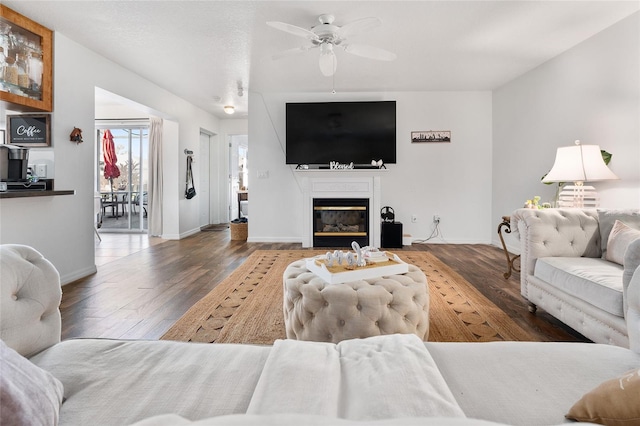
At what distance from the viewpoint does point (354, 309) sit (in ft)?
5.65

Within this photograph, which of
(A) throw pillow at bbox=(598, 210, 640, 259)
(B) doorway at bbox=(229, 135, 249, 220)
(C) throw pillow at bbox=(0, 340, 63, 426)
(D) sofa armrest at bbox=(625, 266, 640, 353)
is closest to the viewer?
(C) throw pillow at bbox=(0, 340, 63, 426)

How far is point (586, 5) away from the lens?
9.28 feet

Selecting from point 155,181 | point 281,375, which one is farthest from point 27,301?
point 155,181

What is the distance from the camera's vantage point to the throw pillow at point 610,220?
2.28 m

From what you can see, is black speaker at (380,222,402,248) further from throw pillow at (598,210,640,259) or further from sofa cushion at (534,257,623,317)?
throw pillow at (598,210,640,259)

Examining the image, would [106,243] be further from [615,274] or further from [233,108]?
[615,274]

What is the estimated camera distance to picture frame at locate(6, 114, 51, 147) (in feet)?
10.7

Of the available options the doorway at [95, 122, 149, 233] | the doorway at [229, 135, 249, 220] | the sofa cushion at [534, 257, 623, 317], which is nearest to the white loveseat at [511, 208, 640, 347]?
the sofa cushion at [534, 257, 623, 317]

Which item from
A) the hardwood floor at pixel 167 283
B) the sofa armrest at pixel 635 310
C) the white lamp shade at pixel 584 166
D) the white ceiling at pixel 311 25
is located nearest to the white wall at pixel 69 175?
the white ceiling at pixel 311 25

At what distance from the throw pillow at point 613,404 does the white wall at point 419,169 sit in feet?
16.2

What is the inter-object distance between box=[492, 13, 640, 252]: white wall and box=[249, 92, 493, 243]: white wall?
0.28 m

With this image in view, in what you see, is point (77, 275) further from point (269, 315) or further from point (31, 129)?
point (269, 315)

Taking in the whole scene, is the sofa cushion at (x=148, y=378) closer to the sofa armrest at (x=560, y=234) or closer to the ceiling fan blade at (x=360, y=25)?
the sofa armrest at (x=560, y=234)

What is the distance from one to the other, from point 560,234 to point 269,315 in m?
2.17
